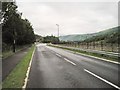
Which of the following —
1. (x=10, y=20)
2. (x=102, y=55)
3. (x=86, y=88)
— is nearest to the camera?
(x=86, y=88)

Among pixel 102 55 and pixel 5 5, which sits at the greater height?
pixel 5 5

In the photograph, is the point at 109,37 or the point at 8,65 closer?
the point at 8,65

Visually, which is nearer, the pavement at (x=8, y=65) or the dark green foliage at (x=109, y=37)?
the pavement at (x=8, y=65)

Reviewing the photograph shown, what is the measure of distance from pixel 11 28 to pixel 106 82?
36.3 meters

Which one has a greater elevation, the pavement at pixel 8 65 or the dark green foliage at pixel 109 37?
the dark green foliage at pixel 109 37

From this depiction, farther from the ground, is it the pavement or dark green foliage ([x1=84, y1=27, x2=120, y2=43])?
dark green foliage ([x1=84, y1=27, x2=120, y2=43])

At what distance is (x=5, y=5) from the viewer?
107ft

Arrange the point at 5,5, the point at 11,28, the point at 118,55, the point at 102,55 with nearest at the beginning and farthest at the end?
the point at 118,55, the point at 102,55, the point at 5,5, the point at 11,28

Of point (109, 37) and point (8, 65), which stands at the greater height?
point (109, 37)

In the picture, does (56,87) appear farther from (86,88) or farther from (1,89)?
(1,89)

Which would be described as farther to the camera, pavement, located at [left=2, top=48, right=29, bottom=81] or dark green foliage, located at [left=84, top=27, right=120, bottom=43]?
dark green foliage, located at [left=84, top=27, right=120, bottom=43]

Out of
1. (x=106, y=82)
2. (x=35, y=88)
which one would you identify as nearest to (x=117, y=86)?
(x=106, y=82)

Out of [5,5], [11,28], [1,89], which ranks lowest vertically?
[1,89]

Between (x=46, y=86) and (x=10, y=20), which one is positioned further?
(x=10, y=20)
